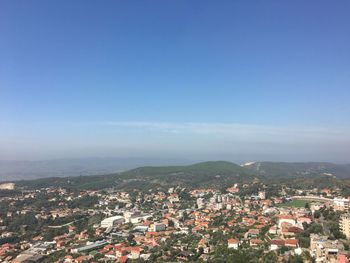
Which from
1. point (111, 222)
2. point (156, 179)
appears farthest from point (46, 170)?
point (111, 222)

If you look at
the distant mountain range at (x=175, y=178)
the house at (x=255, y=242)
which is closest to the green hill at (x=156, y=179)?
the distant mountain range at (x=175, y=178)

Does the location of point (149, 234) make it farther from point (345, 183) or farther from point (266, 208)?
point (345, 183)

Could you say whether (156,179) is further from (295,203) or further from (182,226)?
(182,226)

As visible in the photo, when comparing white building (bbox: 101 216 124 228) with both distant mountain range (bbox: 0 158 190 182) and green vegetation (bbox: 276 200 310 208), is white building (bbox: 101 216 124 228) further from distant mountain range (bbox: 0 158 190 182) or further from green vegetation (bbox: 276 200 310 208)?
distant mountain range (bbox: 0 158 190 182)

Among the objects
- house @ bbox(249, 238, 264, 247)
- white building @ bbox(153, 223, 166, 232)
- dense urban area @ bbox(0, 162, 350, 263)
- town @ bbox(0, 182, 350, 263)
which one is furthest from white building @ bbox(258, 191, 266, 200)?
house @ bbox(249, 238, 264, 247)

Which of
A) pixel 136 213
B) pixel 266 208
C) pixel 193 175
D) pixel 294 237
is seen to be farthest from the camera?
pixel 193 175

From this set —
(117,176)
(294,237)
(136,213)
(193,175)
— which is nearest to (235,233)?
(294,237)
